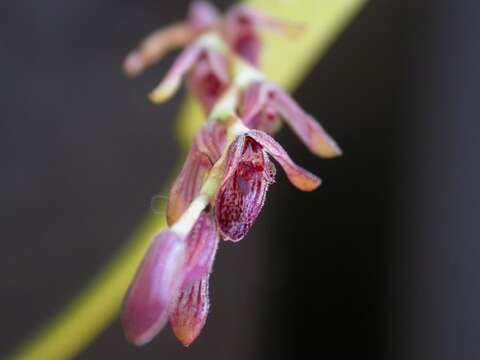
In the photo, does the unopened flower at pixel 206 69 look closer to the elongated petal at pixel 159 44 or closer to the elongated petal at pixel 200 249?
the elongated petal at pixel 159 44

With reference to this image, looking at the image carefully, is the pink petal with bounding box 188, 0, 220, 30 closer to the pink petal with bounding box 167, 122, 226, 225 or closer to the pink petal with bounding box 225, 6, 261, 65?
the pink petal with bounding box 225, 6, 261, 65

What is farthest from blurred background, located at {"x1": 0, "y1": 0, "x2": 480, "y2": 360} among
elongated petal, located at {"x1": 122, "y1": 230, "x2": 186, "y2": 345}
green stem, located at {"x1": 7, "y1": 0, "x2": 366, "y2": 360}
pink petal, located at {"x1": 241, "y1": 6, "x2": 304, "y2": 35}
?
elongated petal, located at {"x1": 122, "y1": 230, "x2": 186, "y2": 345}

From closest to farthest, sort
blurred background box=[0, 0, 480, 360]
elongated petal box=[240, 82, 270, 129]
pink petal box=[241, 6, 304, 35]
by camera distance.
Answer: elongated petal box=[240, 82, 270, 129], pink petal box=[241, 6, 304, 35], blurred background box=[0, 0, 480, 360]

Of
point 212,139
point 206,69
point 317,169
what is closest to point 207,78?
point 206,69

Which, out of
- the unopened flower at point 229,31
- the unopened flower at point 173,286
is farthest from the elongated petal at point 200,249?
the unopened flower at point 229,31

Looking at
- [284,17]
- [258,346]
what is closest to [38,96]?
[284,17]

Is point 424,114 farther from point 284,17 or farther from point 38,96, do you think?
point 38,96
